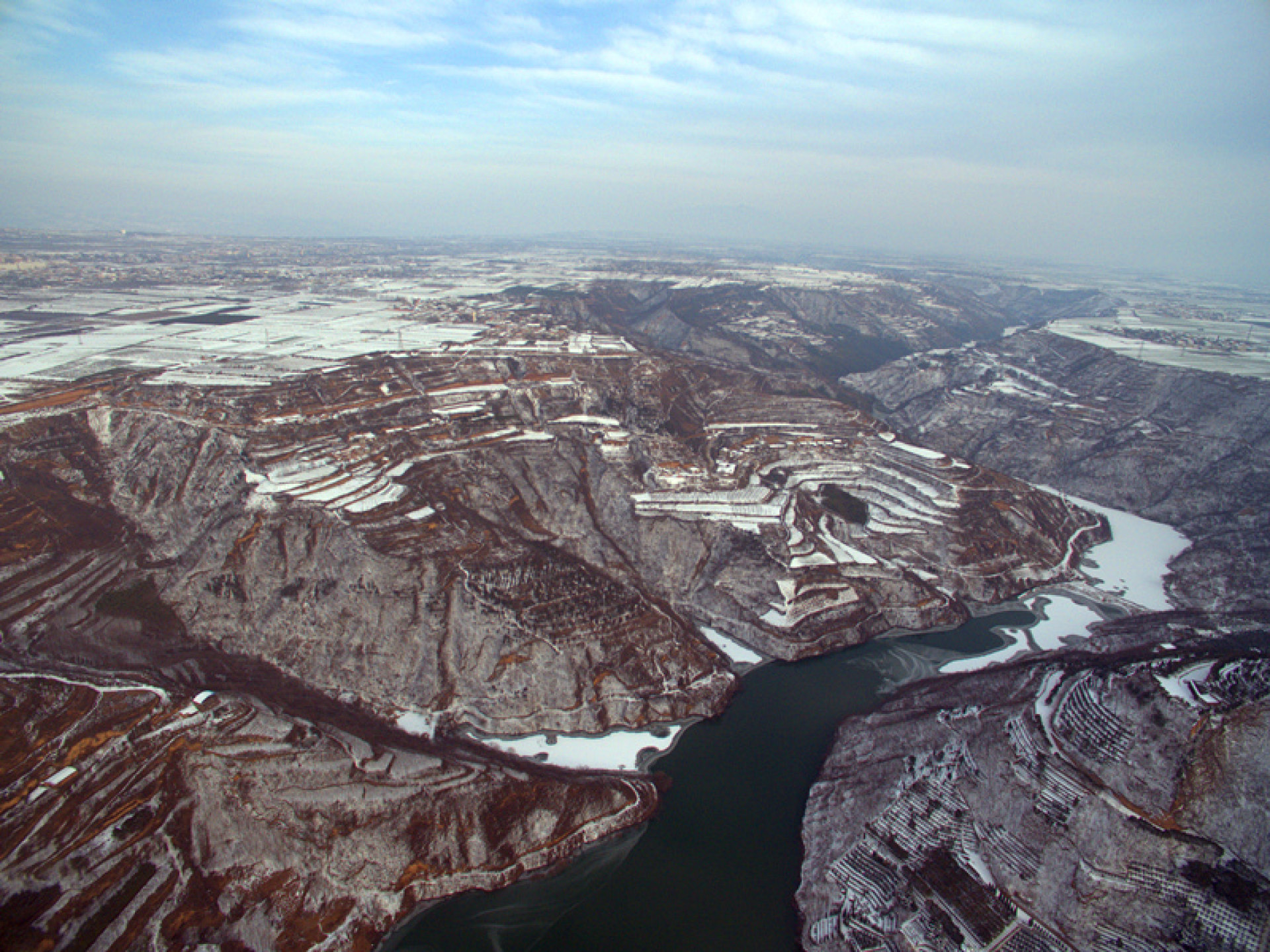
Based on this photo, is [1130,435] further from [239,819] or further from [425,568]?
[239,819]

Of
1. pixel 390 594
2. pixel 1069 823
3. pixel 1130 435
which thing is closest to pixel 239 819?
pixel 390 594

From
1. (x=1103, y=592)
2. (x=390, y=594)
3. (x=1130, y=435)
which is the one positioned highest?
(x=1130, y=435)

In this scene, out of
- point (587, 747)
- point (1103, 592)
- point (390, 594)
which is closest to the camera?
point (587, 747)

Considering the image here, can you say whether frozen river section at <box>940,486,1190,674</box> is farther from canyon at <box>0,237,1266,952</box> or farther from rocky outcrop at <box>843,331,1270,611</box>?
canyon at <box>0,237,1266,952</box>

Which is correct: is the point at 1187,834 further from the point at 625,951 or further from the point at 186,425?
the point at 186,425

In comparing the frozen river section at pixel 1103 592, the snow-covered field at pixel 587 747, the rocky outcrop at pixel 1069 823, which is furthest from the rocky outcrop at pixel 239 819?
the frozen river section at pixel 1103 592

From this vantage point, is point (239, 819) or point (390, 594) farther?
point (390, 594)

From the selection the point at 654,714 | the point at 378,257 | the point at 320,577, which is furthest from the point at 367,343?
the point at 378,257
